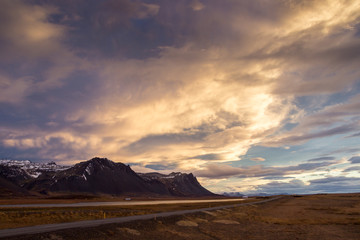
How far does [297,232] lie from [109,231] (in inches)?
828

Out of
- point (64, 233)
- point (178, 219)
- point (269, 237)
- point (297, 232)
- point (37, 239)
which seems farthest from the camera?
point (178, 219)

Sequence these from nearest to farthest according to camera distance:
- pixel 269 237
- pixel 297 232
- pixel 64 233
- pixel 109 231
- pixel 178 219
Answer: pixel 64 233
pixel 109 231
pixel 269 237
pixel 297 232
pixel 178 219

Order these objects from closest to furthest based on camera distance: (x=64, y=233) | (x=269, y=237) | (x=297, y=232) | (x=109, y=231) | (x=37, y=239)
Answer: (x=37, y=239), (x=64, y=233), (x=109, y=231), (x=269, y=237), (x=297, y=232)

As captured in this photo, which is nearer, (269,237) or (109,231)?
(109,231)

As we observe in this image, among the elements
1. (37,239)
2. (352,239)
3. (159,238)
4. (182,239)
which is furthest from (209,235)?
(37,239)

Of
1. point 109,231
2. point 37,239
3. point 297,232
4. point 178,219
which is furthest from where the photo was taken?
point 178,219

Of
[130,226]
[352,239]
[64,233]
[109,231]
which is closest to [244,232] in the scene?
[352,239]

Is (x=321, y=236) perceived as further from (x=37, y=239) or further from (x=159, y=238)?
(x=37, y=239)

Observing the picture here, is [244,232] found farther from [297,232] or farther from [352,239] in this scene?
[352,239]

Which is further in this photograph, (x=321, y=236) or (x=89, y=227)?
(x=321, y=236)

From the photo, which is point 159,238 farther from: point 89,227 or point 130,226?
point 89,227

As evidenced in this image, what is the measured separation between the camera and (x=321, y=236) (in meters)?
28.9

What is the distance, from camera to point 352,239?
27.1m

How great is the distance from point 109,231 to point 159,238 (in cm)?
485
